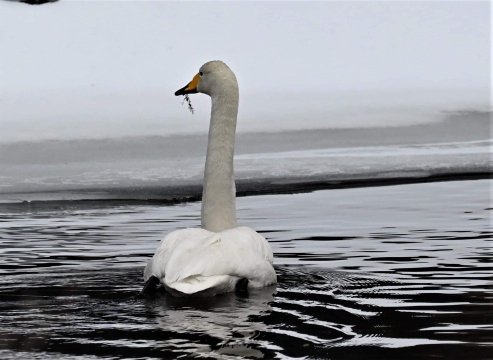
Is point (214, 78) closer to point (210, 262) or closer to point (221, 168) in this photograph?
point (221, 168)

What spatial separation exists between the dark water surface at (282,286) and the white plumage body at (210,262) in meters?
0.12

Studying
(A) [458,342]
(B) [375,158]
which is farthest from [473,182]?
(A) [458,342]

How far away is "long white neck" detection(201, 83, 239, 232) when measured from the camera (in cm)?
741

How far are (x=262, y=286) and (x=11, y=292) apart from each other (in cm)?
163

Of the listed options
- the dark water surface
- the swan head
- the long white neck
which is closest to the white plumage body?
the dark water surface

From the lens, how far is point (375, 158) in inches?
546

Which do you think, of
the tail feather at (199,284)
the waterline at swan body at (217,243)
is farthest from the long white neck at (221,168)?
the tail feather at (199,284)

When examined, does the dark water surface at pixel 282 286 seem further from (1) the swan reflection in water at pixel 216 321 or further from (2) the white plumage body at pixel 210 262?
(2) the white plumage body at pixel 210 262

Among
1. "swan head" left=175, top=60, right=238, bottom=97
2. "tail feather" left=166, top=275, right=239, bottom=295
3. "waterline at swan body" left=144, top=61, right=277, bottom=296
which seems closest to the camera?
"tail feather" left=166, top=275, right=239, bottom=295

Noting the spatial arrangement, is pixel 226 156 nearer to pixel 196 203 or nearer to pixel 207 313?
pixel 207 313

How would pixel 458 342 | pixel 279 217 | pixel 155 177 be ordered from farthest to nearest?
pixel 155 177 → pixel 279 217 → pixel 458 342

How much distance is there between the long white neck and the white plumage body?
0.59 meters

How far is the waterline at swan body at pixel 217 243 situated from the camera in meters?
6.08

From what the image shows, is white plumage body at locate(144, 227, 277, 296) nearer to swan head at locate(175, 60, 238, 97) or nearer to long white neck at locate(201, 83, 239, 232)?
long white neck at locate(201, 83, 239, 232)
